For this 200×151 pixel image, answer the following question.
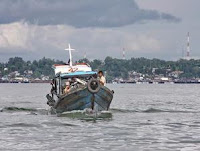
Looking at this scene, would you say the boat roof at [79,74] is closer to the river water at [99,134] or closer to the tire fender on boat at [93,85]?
the tire fender on boat at [93,85]

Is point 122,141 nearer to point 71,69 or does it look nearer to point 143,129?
point 143,129

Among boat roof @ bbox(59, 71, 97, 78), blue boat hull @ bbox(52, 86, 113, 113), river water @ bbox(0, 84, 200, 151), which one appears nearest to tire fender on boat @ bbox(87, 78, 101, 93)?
blue boat hull @ bbox(52, 86, 113, 113)

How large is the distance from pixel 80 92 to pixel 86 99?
2.19 ft

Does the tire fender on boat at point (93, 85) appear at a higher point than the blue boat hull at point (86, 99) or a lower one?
higher

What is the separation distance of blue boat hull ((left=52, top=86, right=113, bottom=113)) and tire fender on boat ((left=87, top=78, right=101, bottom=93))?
303 millimetres

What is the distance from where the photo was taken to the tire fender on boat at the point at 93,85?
125 feet

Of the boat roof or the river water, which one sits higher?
the boat roof

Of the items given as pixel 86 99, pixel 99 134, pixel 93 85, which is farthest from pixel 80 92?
pixel 99 134

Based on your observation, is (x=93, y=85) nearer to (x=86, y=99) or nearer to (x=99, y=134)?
(x=86, y=99)

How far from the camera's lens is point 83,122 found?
36.2 meters

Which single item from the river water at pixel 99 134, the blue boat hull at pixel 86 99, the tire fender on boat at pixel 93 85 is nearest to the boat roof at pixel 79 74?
the blue boat hull at pixel 86 99

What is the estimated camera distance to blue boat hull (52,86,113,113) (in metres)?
38.8

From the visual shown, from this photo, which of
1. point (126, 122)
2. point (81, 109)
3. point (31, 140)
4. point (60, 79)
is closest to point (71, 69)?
point (60, 79)

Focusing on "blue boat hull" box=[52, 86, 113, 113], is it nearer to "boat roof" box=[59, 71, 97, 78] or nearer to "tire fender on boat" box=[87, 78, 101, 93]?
A: "tire fender on boat" box=[87, 78, 101, 93]
